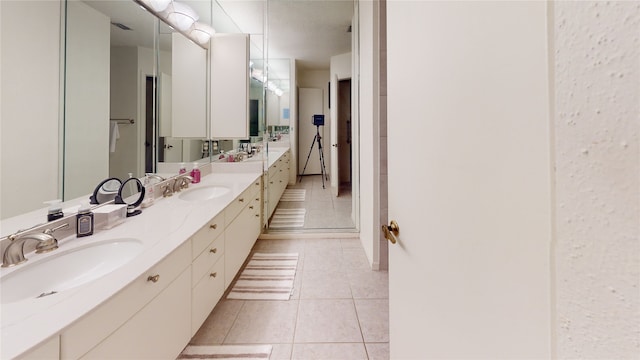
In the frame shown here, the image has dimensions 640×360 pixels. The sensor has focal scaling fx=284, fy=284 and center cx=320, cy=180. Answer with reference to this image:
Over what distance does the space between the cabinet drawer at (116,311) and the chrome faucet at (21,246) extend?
417mm

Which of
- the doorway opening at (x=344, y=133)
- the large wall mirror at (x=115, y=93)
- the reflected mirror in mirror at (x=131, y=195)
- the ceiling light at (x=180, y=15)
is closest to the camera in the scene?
the large wall mirror at (x=115, y=93)

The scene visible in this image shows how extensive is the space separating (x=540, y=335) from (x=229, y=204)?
1803 mm

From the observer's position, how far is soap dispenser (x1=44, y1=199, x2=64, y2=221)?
117 centimetres

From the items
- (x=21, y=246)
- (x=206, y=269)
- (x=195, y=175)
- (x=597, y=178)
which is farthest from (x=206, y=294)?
(x=597, y=178)

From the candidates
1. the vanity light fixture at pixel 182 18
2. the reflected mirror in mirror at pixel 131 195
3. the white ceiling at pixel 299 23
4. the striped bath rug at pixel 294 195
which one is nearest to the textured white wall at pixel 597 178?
A: the reflected mirror in mirror at pixel 131 195

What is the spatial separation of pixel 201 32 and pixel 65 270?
97.4 inches

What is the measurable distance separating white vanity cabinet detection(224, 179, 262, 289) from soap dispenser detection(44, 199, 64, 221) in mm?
848

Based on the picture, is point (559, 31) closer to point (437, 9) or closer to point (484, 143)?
point (484, 143)

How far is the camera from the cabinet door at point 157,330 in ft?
2.90

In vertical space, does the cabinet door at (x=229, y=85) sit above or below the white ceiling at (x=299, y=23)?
below

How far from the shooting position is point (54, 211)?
1.18 metres

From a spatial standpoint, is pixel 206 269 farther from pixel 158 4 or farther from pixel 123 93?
pixel 158 4

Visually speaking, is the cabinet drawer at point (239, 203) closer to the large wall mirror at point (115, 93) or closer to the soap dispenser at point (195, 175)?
the soap dispenser at point (195, 175)

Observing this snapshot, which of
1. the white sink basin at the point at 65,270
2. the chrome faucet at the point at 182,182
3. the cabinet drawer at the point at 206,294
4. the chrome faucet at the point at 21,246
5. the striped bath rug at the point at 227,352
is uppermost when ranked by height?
the chrome faucet at the point at 182,182
